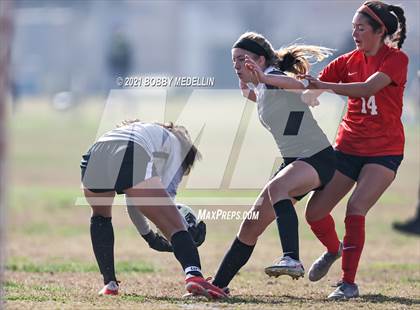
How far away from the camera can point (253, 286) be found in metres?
8.89

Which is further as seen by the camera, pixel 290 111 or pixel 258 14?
pixel 258 14

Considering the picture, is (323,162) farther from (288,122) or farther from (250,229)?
(250,229)

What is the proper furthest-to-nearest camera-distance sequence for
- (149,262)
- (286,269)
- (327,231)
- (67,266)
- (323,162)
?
(149,262) → (67,266) → (327,231) → (323,162) → (286,269)

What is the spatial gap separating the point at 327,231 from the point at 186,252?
139cm

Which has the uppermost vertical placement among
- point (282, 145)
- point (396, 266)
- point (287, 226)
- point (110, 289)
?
point (282, 145)

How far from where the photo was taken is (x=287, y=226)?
732 cm

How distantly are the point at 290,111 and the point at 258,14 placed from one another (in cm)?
5918

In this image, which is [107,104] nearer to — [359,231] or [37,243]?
[37,243]

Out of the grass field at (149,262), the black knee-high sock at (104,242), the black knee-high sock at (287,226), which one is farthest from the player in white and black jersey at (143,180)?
the black knee-high sock at (287,226)

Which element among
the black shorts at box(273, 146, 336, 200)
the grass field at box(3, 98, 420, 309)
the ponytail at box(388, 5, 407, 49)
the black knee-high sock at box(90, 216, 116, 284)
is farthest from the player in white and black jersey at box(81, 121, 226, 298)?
the ponytail at box(388, 5, 407, 49)

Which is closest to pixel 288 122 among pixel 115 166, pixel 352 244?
pixel 352 244

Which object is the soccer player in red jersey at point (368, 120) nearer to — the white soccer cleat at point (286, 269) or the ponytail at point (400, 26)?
the ponytail at point (400, 26)

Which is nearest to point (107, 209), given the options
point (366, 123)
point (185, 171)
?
point (185, 171)

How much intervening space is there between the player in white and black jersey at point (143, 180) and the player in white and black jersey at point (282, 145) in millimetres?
508
